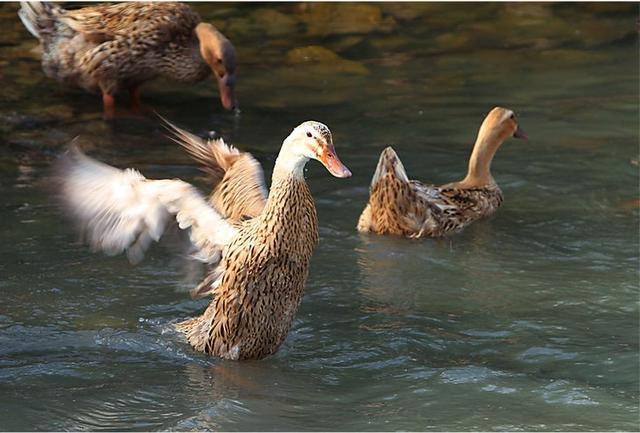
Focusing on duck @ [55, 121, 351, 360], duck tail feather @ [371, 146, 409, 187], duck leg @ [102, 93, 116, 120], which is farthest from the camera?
duck leg @ [102, 93, 116, 120]

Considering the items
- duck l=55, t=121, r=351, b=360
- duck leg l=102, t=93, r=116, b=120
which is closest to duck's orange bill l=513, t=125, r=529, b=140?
duck leg l=102, t=93, r=116, b=120

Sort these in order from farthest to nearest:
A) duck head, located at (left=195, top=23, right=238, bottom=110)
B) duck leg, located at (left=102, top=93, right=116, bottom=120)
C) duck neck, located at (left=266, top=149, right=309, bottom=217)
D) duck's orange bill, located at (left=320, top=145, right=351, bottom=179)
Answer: duck leg, located at (left=102, top=93, right=116, bottom=120)
duck head, located at (left=195, top=23, right=238, bottom=110)
duck neck, located at (left=266, top=149, right=309, bottom=217)
duck's orange bill, located at (left=320, top=145, right=351, bottom=179)

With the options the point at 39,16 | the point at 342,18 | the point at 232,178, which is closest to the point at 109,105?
the point at 39,16

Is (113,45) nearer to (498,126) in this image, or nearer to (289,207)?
(498,126)

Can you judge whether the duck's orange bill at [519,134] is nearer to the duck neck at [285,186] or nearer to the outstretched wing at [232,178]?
the outstretched wing at [232,178]

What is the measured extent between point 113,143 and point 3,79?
2.19 meters

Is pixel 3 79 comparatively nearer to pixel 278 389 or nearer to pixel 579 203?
pixel 579 203

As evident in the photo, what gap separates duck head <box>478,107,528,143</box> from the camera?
1060 centimetres

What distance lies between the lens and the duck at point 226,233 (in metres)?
6.90

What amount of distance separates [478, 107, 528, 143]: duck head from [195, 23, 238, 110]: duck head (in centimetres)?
273

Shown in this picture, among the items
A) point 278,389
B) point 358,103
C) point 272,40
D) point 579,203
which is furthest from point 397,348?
point 272,40

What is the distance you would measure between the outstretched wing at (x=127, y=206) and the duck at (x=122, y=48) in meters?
5.29

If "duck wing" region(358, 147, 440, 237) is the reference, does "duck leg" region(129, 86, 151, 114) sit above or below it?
above

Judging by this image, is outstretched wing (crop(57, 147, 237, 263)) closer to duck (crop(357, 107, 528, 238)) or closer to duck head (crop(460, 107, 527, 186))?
duck (crop(357, 107, 528, 238))
